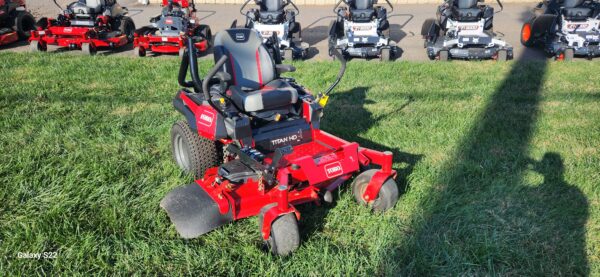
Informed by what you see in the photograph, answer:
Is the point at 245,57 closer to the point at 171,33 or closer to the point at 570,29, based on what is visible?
the point at 171,33

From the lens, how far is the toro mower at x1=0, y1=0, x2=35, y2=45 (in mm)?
11414

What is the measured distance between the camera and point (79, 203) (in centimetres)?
402

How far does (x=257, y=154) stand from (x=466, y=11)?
7211 mm

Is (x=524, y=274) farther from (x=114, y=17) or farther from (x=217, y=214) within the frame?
(x=114, y=17)

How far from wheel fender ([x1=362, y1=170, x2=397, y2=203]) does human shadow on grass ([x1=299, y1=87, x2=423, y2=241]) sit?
34 centimetres

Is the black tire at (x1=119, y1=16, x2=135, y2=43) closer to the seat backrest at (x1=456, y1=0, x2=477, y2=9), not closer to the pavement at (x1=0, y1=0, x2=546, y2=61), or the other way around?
the pavement at (x1=0, y1=0, x2=546, y2=61)

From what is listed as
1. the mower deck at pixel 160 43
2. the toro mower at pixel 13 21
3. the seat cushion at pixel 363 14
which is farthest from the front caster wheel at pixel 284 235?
the toro mower at pixel 13 21

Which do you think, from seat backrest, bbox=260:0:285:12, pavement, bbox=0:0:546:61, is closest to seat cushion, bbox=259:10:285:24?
seat backrest, bbox=260:0:285:12

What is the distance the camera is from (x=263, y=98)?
421 centimetres

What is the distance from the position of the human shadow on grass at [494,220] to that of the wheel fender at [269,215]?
0.72 metres

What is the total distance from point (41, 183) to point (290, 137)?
2149 millimetres

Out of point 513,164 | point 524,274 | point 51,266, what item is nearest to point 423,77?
point 513,164

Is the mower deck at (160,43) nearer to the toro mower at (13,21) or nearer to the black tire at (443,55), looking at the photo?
the toro mower at (13,21)

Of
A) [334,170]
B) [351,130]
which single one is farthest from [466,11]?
[334,170]
